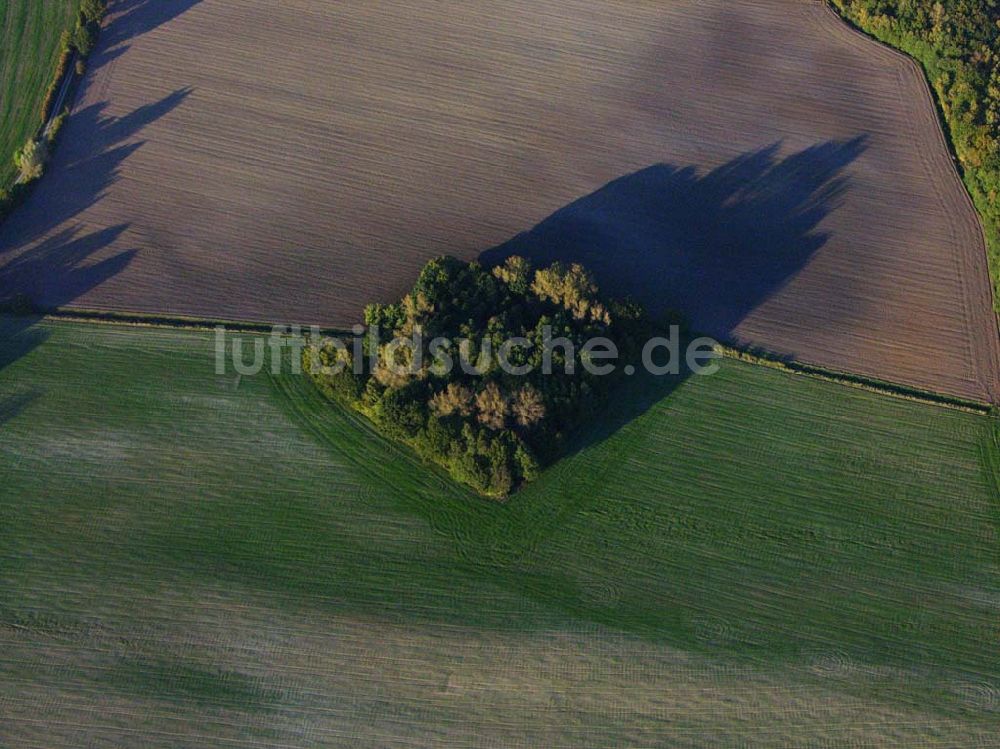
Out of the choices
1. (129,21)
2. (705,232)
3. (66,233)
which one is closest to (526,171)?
(705,232)

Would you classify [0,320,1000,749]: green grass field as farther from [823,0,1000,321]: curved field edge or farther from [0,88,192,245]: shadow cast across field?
[823,0,1000,321]: curved field edge

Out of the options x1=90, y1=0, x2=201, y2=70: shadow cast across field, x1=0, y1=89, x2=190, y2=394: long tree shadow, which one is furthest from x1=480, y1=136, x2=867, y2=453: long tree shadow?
x1=90, y1=0, x2=201, y2=70: shadow cast across field

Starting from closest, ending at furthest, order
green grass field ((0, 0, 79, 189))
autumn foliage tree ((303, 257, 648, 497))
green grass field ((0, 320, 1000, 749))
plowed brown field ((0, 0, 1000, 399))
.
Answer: green grass field ((0, 320, 1000, 749)) < autumn foliage tree ((303, 257, 648, 497)) < plowed brown field ((0, 0, 1000, 399)) < green grass field ((0, 0, 79, 189))

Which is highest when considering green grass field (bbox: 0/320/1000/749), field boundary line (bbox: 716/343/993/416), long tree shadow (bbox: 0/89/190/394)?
long tree shadow (bbox: 0/89/190/394)

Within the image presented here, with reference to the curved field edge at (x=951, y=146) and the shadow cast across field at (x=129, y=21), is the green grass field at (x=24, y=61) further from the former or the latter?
the curved field edge at (x=951, y=146)

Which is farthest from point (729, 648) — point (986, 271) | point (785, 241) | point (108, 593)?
point (108, 593)

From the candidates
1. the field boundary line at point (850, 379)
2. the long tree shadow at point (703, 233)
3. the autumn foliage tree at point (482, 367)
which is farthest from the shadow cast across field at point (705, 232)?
the autumn foliage tree at point (482, 367)

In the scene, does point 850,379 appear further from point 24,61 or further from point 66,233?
point 24,61
